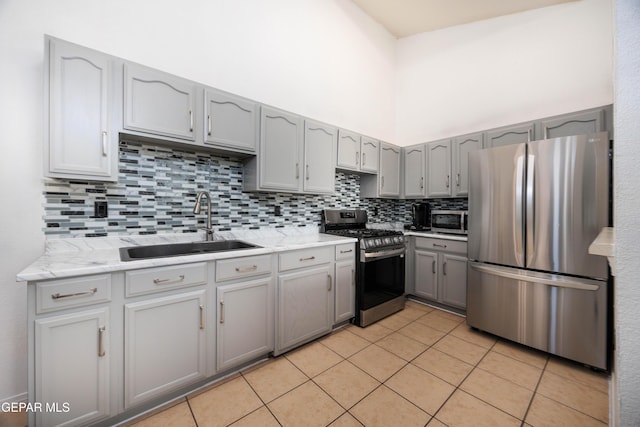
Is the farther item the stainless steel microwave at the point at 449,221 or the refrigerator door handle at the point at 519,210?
the stainless steel microwave at the point at 449,221

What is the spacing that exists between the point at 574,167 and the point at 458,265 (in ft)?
4.48

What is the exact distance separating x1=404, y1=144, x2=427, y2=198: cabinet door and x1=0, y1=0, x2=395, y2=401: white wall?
0.65 meters

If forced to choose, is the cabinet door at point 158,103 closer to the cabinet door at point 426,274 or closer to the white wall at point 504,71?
the cabinet door at point 426,274

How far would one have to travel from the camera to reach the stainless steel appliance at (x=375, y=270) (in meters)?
2.50

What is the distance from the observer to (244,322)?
1765 millimetres

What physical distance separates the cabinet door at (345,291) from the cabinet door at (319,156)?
820mm

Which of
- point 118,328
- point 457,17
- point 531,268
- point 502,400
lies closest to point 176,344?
point 118,328

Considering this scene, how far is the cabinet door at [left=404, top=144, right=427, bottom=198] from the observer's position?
3398 mm

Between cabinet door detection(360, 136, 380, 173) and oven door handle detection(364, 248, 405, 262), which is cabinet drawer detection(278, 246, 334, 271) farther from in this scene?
cabinet door detection(360, 136, 380, 173)

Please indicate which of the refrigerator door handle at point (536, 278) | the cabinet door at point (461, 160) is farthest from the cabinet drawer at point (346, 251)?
the cabinet door at point (461, 160)

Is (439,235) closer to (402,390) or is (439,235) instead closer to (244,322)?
(402,390)

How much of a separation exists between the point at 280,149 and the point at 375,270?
5.18 ft

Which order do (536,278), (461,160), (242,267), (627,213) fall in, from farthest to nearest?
1. (461,160)
2. (536,278)
3. (242,267)
4. (627,213)

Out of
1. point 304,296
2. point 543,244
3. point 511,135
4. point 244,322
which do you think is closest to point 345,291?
point 304,296
